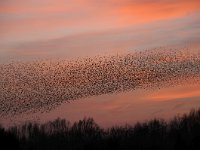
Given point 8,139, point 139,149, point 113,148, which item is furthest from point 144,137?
point 8,139

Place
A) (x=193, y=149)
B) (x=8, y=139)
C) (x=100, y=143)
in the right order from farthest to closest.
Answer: (x=100, y=143) < (x=193, y=149) < (x=8, y=139)

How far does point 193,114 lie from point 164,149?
20.7 m

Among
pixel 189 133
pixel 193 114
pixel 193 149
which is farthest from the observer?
pixel 193 114

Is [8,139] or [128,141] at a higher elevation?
[8,139]

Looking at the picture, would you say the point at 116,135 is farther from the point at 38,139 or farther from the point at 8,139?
the point at 8,139

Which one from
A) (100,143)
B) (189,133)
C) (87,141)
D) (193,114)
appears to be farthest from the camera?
(193,114)

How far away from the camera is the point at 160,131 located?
76.4 meters

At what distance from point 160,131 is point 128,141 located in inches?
423

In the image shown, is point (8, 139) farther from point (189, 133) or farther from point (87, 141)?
point (189, 133)

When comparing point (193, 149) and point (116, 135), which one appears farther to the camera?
point (116, 135)

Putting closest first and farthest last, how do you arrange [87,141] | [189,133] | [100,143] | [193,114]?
1. [100,143]
2. [87,141]
3. [189,133]
4. [193,114]

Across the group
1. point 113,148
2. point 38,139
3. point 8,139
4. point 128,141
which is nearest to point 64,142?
point 38,139

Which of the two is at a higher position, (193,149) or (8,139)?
(8,139)

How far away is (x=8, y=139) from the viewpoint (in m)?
43.7
